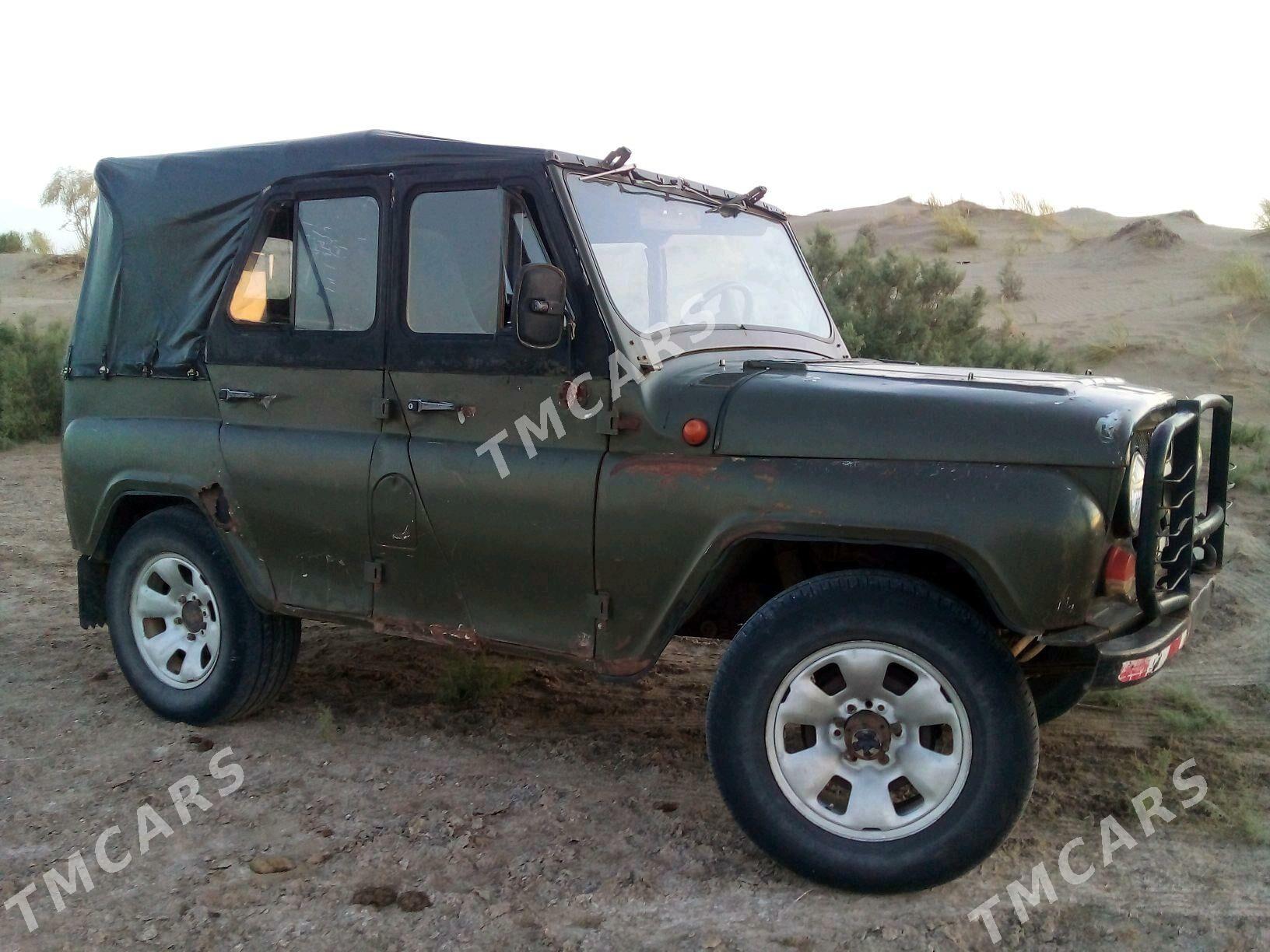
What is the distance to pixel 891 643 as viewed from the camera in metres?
3.26

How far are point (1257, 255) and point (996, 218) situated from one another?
414 inches

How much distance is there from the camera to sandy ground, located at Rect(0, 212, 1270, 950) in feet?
10.4

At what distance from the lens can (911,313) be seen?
1097 cm

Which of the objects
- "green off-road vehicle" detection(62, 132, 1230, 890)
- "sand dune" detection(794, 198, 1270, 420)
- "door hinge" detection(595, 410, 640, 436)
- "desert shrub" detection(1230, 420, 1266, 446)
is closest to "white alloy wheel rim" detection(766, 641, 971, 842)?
"green off-road vehicle" detection(62, 132, 1230, 890)

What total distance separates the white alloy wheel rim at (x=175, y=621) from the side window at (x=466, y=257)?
1586 millimetres

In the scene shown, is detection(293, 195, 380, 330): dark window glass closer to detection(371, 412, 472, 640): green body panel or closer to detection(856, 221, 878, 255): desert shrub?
detection(371, 412, 472, 640): green body panel

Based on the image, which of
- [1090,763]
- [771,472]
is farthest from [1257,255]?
[771,472]

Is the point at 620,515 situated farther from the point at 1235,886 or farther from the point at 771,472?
the point at 1235,886

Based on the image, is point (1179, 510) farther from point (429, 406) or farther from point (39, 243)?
point (39, 243)

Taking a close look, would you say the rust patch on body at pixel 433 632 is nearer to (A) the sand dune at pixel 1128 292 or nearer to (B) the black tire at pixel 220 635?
(B) the black tire at pixel 220 635

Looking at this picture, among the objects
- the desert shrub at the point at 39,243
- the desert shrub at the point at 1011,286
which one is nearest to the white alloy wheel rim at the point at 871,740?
the desert shrub at the point at 1011,286

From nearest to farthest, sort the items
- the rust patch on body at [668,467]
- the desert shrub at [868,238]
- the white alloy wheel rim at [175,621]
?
the rust patch on body at [668,467], the white alloy wheel rim at [175,621], the desert shrub at [868,238]

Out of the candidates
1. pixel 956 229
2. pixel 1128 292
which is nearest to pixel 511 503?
pixel 1128 292

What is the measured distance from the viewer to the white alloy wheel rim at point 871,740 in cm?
324
